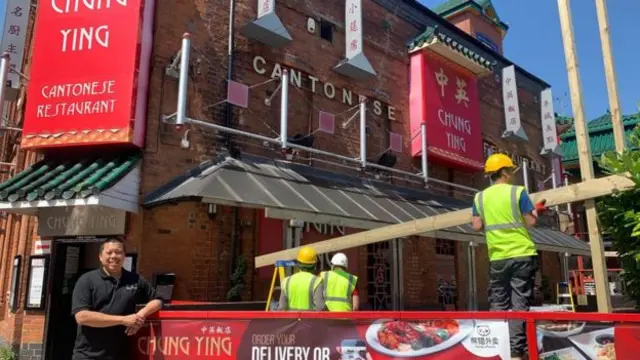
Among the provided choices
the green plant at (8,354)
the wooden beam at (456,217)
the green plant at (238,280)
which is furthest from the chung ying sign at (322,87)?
the green plant at (8,354)

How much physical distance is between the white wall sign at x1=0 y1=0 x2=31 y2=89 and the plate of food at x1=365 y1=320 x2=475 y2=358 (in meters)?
7.64

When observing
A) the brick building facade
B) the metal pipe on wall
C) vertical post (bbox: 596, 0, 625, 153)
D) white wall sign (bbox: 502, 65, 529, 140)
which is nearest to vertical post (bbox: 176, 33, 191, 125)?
the brick building facade

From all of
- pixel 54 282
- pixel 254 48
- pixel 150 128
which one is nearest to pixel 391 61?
pixel 254 48

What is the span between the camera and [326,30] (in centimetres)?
1169

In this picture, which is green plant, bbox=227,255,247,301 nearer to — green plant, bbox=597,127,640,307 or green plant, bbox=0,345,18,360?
green plant, bbox=0,345,18,360

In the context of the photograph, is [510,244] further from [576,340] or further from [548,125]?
[548,125]

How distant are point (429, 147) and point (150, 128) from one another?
7079 mm

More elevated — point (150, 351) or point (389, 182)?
point (389, 182)

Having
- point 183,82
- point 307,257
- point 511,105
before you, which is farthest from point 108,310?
point 511,105

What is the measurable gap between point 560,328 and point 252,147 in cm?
700

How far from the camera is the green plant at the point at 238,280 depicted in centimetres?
843

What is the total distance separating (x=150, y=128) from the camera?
8148 mm

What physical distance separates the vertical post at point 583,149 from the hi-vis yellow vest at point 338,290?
7.97 ft

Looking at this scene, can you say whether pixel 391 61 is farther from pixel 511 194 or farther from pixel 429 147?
pixel 511 194
